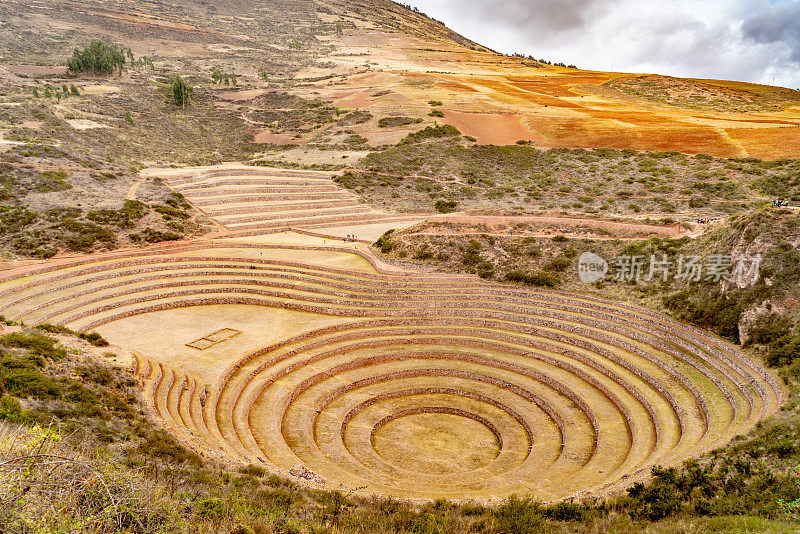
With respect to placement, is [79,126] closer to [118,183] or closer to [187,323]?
[118,183]

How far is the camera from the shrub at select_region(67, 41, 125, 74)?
8475 cm

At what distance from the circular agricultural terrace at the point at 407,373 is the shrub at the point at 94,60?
240 ft

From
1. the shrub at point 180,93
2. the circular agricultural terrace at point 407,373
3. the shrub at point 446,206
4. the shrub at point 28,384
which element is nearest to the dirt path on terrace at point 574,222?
the circular agricultural terrace at point 407,373

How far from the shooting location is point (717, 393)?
19.2 meters

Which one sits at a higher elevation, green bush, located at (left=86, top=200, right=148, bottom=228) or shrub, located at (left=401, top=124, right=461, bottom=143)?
shrub, located at (left=401, top=124, right=461, bottom=143)

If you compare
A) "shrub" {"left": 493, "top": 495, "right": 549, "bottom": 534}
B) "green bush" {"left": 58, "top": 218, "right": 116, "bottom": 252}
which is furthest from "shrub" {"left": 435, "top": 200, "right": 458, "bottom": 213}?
"shrub" {"left": 493, "top": 495, "right": 549, "bottom": 534}

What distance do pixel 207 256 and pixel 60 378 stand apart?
19.0 m

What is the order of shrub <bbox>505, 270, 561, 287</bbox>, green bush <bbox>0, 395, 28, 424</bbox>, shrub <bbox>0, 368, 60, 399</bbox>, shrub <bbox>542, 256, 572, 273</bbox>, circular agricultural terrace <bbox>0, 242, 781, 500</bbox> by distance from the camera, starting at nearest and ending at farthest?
green bush <bbox>0, 395, 28, 424</bbox> < shrub <bbox>0, 368, 60, 399</bbox> < circular agricultural terrace <bbox>0, 242, 781, 500</bbox> < shrub <bbox>505, 270, 561, 287</bbox> < shrub <bbox>542, 256, 572, 273</bbox>

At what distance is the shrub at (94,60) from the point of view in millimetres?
84750

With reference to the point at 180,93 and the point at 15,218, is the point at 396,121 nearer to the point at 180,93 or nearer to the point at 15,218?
the point at 180,93

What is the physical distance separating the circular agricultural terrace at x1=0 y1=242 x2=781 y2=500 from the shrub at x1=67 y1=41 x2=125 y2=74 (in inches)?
2874

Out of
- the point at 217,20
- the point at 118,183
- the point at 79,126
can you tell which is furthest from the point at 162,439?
the point at 217,20

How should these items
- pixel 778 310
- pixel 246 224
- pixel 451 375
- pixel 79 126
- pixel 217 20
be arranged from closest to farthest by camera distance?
pixel 778 310, pixel 451 375, pixel 246 224, pixel 79 126, pixel 217 20

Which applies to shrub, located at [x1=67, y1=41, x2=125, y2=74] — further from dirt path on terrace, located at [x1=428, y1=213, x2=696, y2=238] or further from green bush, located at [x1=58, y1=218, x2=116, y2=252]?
dirt path on terrace, located at [x1=428, y1=213, x2=696, y2=238]
